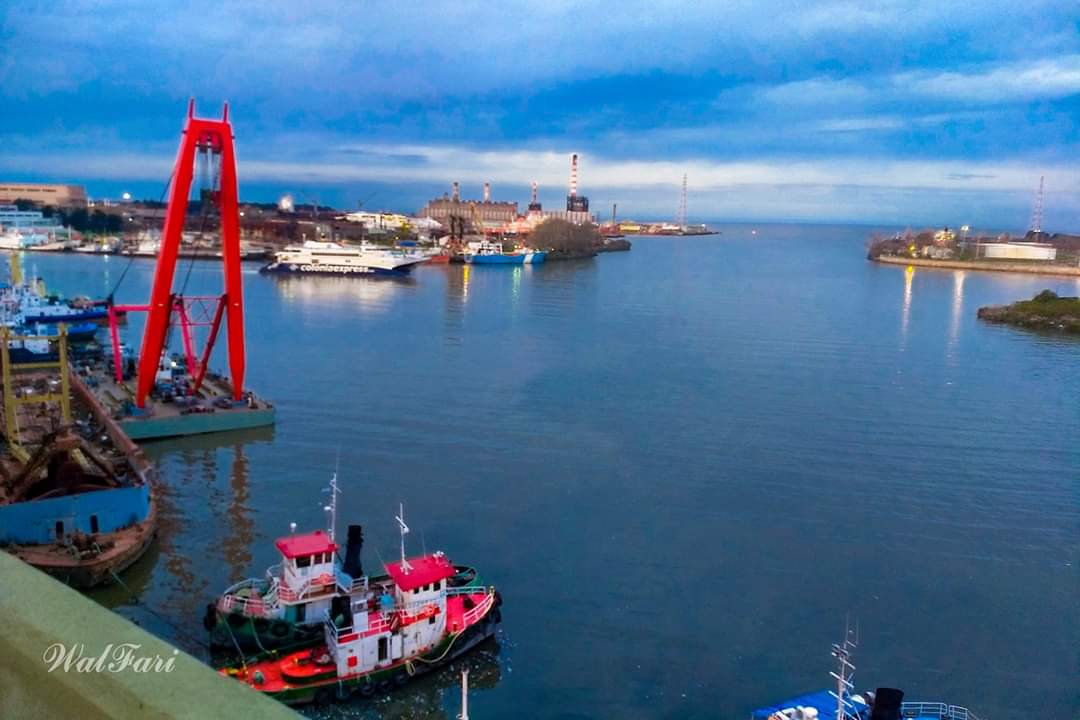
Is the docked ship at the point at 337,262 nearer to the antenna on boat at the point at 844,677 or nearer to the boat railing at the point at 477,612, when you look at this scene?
the boat railing at the point at 477,612

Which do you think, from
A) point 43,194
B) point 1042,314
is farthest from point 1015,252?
point 43,194

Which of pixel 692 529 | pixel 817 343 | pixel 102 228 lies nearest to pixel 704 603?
pixel 692 529

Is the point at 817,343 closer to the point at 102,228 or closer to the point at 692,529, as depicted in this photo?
the point at 692,529

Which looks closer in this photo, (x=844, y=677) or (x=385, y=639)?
(x=844, y=677)

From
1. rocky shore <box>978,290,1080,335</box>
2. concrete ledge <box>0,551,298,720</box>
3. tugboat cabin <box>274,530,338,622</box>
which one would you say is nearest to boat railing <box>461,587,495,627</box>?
tugboat cabin <box>274,530,338,622</box>

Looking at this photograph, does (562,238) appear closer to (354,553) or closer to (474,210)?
(474,210)

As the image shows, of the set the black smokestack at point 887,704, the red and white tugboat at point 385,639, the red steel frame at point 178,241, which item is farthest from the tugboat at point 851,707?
the red steel frame at point 178,241

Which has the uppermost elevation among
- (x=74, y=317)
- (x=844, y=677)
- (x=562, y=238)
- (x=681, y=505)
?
(x=562, y=238)
